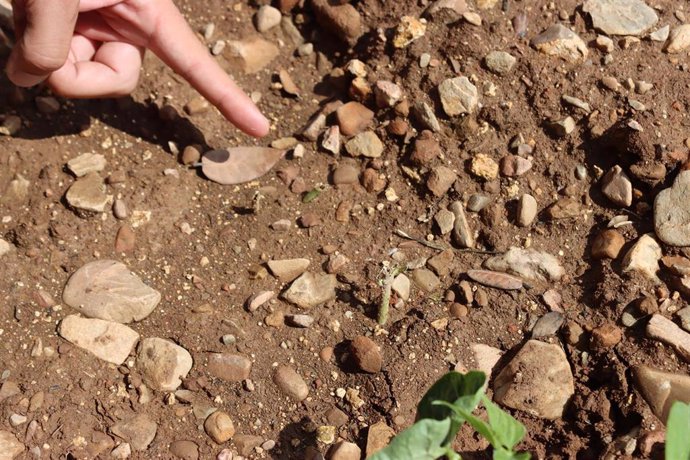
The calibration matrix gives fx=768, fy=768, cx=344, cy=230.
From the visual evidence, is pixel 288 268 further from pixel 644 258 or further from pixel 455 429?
pixel 644 258

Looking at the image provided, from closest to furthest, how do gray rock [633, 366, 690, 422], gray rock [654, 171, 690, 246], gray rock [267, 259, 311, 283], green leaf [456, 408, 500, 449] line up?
green leaf [456, 408, 500, 449], gray rock [633, 366, 690, 422], gray rock [654, 171, 690, 246], gray rock [267, 259, 311, 283]

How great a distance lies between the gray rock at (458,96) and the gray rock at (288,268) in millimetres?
616

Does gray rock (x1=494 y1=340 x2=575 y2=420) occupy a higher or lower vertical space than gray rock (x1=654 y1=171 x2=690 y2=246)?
lower

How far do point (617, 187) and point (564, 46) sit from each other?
0.48 metres

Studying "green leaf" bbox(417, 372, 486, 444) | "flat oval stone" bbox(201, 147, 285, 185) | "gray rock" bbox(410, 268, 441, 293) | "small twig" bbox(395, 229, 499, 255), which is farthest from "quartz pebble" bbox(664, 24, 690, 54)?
"green leaf" bbox(417, 372, 486, 444)

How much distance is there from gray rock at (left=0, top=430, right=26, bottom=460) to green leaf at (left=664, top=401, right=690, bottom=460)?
140 cm

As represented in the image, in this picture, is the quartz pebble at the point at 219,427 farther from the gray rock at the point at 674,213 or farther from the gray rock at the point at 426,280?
the gray rock at the point at 674,213

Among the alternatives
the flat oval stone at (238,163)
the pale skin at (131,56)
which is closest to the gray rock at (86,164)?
the pale skin at (131,56)

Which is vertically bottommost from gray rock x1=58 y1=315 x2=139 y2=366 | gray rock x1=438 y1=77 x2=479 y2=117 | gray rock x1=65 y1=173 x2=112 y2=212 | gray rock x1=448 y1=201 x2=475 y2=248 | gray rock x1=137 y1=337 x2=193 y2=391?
gray rock x1=58 y1=315 x2=139 y2=366

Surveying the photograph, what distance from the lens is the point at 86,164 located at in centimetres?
224

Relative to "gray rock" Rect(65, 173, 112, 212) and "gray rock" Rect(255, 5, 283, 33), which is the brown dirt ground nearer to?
"gray rock" Rect(65, 173, 112, 212)

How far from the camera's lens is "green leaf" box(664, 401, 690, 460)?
1.34 meters

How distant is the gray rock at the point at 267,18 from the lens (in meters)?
2.59

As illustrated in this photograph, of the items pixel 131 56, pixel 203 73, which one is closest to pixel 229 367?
pixel 203 73
